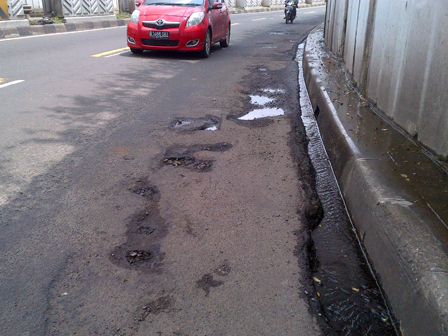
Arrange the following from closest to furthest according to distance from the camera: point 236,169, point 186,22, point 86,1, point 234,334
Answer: point 234,334 → point 236,169 → point 186,22 → point 86,1

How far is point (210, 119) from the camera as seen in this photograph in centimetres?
534

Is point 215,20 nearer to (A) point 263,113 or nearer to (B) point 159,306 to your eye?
(A) point 263,113

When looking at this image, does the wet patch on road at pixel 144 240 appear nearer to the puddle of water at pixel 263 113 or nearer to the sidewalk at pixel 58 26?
the puddle of water at pixel 263 113

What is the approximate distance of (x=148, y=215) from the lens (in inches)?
118

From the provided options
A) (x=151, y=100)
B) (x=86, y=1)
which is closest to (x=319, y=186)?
(x=151, y=100)

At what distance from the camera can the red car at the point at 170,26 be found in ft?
31.0

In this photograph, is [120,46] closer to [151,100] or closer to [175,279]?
[151,100]

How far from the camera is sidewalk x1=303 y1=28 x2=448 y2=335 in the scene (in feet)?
6.34

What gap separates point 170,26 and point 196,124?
16.8 ft

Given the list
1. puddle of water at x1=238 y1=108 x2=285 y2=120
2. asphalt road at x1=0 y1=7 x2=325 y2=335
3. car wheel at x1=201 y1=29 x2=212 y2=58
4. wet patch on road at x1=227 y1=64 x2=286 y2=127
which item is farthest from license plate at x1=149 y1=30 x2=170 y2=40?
puddle of water at x1=238 y1=108 x2=285 y2=120

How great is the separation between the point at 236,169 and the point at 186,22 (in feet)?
21.7

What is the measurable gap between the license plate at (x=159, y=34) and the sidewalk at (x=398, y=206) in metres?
5.58

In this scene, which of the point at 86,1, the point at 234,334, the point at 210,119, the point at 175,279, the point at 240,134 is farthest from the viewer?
the point at 86,1

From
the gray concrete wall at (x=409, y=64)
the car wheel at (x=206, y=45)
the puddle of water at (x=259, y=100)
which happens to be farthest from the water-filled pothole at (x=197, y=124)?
the car wheel at (x=206, y=45)
